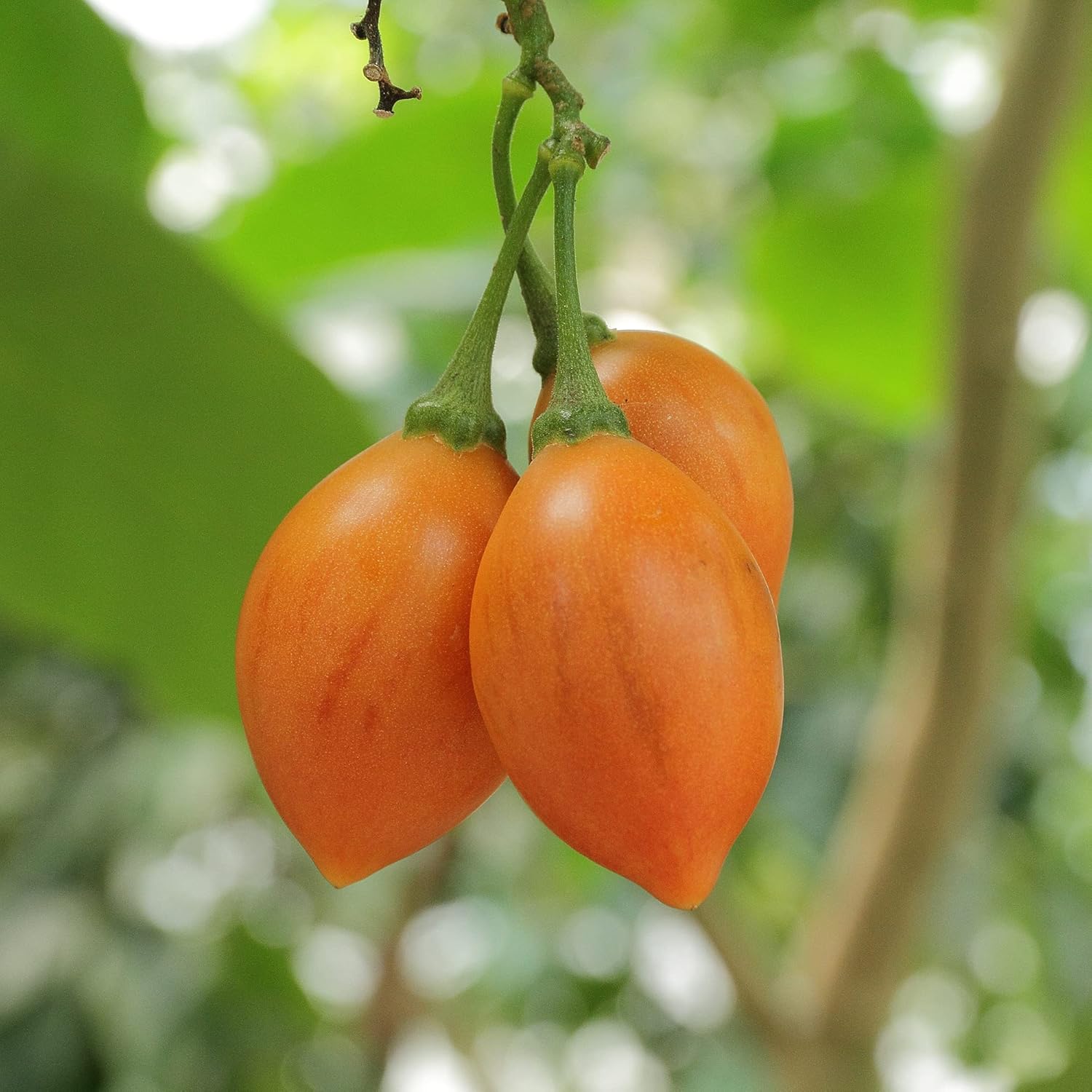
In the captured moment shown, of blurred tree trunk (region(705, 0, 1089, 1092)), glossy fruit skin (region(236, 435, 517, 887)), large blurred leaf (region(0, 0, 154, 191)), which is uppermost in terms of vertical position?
glossy fruit skin (region(236, 435, 517, 887))

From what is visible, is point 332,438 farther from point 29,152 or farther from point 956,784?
point 956,784

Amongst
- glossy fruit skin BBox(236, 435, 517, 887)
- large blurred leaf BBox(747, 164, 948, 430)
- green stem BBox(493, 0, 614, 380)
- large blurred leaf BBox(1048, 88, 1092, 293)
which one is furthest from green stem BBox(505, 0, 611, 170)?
large blurred leaf BBox(747, 164, 948, 430)

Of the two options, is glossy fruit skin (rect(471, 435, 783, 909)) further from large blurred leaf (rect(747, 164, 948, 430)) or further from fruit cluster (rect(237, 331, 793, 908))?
large blurred leaf (rect(747, 164, 948, 430))

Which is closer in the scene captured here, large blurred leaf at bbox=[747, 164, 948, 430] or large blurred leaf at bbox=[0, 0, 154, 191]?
large blurred leaf at bbox=[0, 0, 154, 191]

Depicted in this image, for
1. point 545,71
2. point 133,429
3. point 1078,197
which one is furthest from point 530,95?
point 1078,197

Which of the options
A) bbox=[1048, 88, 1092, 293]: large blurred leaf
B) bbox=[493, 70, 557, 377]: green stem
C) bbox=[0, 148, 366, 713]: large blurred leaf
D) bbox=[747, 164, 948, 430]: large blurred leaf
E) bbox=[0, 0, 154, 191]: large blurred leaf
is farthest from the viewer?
bbox=[747, 164, 948, 430]: large blurred leaf

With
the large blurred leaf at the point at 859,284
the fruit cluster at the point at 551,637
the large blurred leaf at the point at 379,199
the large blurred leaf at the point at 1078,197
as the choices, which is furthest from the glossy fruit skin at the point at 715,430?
the large blurred leaf at the point at 859,284

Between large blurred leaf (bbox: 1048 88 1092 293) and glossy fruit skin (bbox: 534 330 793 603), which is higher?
glossy fruit skin (bbox: 534 330 793 603)
